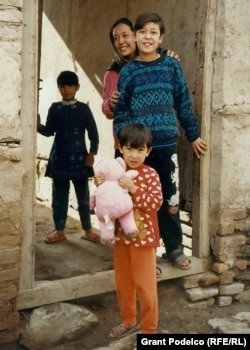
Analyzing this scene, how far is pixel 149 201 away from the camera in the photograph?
118 inches

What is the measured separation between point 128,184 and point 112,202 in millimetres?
145

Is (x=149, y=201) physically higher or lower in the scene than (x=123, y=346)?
higher

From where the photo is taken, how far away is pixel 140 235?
306cm

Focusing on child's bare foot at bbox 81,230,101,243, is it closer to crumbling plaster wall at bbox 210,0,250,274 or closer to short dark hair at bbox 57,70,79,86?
crumbling plaster wall at bbox 210,0,250,274

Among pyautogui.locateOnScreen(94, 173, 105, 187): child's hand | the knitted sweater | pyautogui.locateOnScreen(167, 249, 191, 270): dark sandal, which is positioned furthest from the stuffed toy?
the knitted sweater

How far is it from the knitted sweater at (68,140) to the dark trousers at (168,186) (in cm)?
125

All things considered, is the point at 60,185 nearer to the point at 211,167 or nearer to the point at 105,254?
the point at 105,254

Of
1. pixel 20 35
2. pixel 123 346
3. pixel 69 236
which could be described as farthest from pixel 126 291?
pixel 69 236

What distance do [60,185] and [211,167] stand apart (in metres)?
1.58

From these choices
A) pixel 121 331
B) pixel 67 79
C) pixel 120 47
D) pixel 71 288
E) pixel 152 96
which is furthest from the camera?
pixel 67 79

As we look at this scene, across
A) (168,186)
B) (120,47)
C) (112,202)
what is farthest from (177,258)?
(120,47)

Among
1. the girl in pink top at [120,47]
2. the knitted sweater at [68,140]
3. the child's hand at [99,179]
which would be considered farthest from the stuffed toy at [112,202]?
the knitted sweater at [68,140]

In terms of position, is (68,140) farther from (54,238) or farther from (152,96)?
(152,96)

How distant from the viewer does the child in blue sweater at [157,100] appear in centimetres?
343
